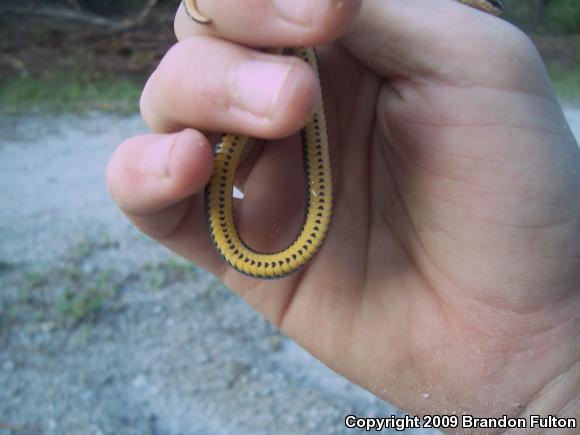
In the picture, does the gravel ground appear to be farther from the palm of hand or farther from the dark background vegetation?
the dark background vegetation

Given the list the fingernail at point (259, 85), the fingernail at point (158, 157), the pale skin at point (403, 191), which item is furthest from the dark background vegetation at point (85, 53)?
the fingernail at point (259, 85)

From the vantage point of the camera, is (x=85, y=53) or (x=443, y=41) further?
(x=85, y=53)

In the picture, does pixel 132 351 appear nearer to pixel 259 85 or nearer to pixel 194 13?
pixel 194 13

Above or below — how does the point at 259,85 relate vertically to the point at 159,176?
above

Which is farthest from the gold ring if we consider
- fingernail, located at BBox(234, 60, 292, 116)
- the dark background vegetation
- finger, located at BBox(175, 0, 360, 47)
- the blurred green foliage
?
the blurred green foliage

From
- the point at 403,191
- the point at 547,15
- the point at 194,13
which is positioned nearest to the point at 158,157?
the point at 194,13

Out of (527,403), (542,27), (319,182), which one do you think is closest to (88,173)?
(319,182)

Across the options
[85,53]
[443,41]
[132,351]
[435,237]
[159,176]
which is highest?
[443,41]
